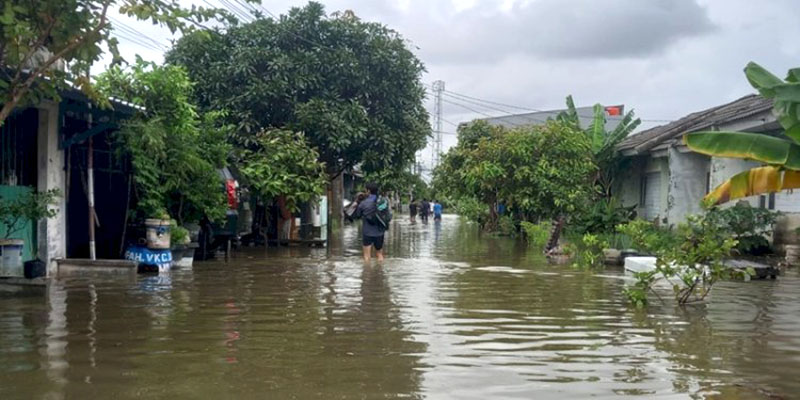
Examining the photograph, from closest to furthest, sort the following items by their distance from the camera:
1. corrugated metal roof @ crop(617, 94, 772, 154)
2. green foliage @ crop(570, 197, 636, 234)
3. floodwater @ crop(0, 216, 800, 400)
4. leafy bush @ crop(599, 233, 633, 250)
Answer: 1. floodwater @ crop(0, 216, 800, 400)
2. corrugated metal roof @ crop(617, 94, 772, 154)
3. leafy bush @ crop(599, 233, 633, 250)
4. green foliage @ crop(570, 197, 636, 234)

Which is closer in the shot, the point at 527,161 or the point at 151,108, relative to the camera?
the point at 151,108

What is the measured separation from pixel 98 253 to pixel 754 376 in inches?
467

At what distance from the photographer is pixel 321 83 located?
2158cm

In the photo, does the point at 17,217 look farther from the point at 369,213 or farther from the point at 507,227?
the point at 507,227

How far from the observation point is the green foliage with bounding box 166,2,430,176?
68.1ft

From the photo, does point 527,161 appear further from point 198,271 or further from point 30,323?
point 30,323

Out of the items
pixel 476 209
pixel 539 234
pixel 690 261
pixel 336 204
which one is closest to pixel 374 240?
pixel 690 261

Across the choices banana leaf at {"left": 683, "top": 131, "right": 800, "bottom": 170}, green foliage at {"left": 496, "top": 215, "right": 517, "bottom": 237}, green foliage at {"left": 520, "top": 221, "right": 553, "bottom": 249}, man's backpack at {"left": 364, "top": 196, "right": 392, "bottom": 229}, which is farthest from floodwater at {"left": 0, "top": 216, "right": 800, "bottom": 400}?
green foliage at {"left": 496, "top": 215, "right": 517, "bottom": 237}

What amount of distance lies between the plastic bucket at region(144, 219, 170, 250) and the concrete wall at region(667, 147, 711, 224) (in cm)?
1286

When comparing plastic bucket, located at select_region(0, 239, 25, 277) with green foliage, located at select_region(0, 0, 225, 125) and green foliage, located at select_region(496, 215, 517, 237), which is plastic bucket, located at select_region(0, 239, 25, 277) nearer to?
green foliage, located at select_region(0, 0, 225, 125)

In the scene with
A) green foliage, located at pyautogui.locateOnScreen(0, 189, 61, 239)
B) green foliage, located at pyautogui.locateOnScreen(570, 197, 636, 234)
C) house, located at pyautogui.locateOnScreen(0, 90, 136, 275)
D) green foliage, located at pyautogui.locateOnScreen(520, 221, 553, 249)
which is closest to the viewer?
green foliage, located at pyautogui.locateOnScreen(0, 189, 61, 239)

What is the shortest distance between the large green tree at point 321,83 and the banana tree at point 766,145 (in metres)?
12.5

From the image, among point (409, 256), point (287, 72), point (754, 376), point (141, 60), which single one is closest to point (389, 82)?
point (287, 72)

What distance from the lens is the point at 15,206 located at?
9914mm
